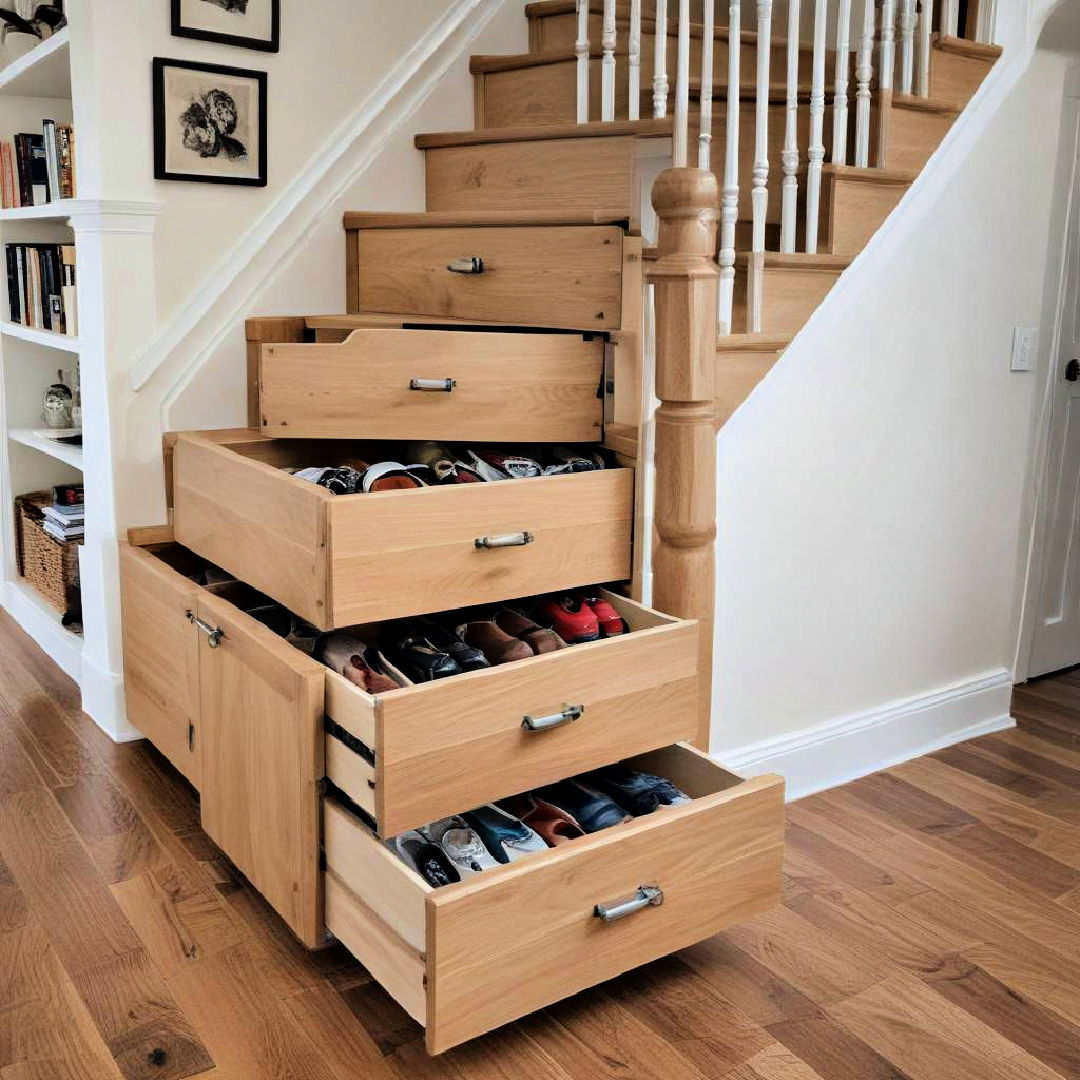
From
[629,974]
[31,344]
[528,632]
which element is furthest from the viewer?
[31,344]

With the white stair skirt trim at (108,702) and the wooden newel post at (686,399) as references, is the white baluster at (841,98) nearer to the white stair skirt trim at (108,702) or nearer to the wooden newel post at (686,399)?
the wooden newel post at (686,399)

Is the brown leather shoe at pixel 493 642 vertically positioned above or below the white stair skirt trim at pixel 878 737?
above

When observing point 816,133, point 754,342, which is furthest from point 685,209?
point 816,133

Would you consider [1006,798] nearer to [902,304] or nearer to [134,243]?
[902,304]

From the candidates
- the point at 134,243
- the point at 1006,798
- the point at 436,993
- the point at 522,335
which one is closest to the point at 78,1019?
the point at 436,993

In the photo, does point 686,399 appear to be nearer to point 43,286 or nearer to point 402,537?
point 402,537

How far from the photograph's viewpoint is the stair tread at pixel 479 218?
6.91 feet

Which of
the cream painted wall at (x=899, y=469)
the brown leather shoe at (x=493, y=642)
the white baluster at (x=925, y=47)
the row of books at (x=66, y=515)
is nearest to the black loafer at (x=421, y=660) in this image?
the brown leather shoe at (x=493, y=642)

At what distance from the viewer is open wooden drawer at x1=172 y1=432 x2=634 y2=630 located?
1.75 m

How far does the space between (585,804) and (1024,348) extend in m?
1.58

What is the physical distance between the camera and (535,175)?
254 cm

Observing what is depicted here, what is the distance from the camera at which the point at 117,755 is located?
8.27 ft

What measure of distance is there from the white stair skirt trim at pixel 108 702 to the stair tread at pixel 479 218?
3.76ft

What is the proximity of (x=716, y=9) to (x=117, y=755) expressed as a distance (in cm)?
249
